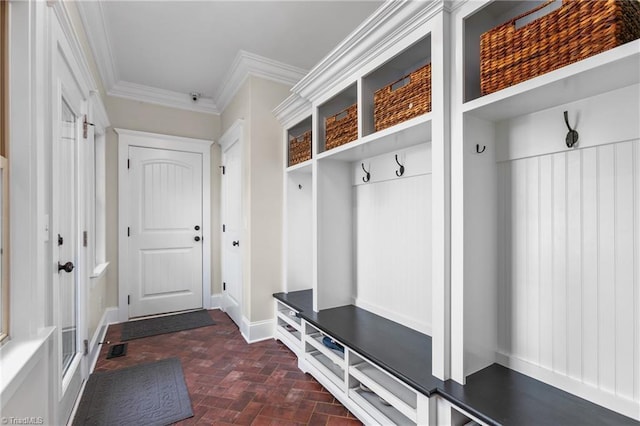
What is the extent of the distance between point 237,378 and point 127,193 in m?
2.53

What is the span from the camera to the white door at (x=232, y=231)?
3.28 metres

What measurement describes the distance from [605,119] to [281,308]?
2.65 m

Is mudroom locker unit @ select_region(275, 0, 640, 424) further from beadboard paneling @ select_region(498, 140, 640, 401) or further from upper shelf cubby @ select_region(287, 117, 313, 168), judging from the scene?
upper shelf cubby @ select_region(287, 117, 313, 168)

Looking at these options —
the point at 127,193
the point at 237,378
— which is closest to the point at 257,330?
the point at 237,378

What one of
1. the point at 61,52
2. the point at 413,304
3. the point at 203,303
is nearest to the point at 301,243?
the point at 413,304

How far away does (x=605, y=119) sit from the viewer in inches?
45.8

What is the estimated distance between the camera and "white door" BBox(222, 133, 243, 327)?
3.28 meters

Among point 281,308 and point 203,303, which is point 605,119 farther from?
point 203,303

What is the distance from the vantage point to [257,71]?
300cm

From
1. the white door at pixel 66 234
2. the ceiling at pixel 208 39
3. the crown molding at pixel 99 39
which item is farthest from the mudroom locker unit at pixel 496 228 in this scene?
the crown molding at pixel 99 39

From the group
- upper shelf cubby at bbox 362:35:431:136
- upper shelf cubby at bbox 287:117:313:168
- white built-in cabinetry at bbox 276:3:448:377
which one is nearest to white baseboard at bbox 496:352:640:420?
white built-in cabinetry at bbox 276:3:448:377

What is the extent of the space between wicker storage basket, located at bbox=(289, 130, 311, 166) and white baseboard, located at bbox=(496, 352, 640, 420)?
2.00 metres

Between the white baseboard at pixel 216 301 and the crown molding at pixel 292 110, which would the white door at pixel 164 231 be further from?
the crown molding at pixel 292 110

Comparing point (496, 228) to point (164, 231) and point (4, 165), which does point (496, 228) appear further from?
point (164, 231)
